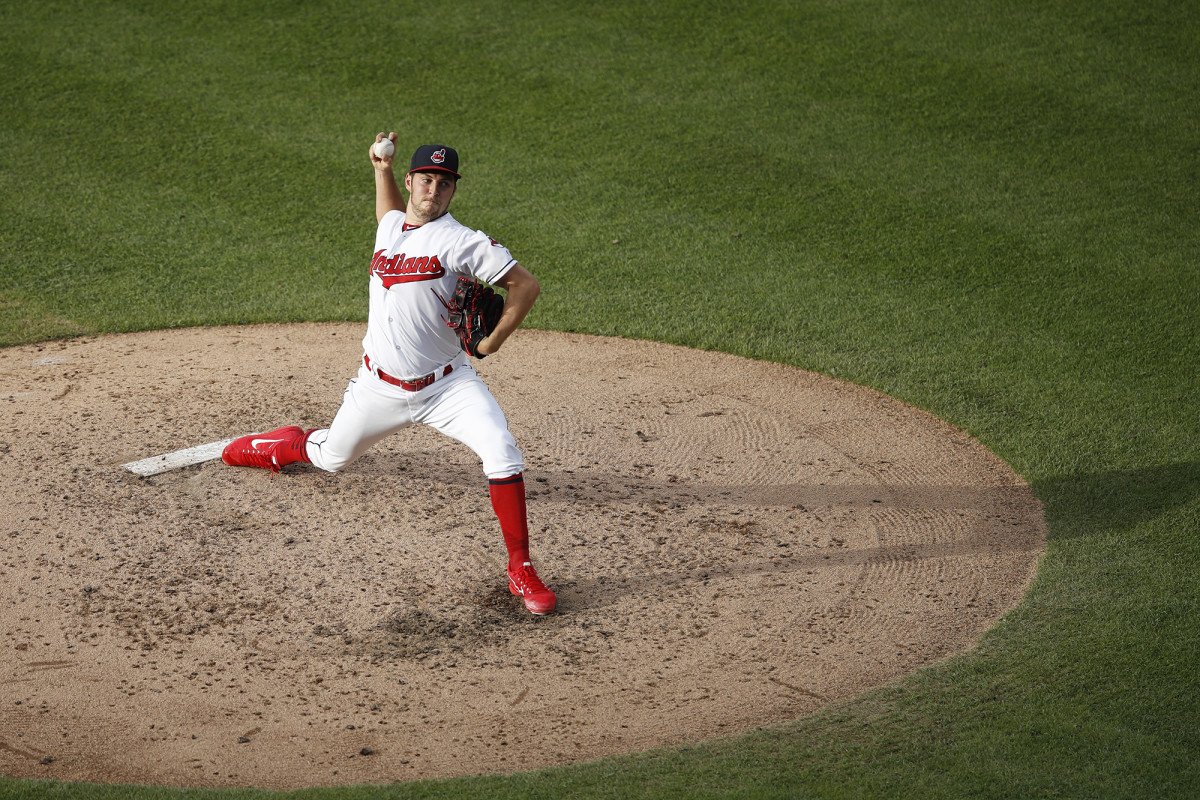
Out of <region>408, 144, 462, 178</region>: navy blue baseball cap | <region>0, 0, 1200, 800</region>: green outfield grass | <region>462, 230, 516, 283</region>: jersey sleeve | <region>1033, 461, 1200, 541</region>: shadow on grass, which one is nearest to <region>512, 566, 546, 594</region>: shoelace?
<region>0, 0, 1200, 800</region>: green outfield grass

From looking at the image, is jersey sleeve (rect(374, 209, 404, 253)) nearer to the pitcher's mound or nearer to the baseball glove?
the baseball glove

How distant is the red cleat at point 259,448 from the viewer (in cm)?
533

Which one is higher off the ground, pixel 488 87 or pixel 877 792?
pixel 488 87

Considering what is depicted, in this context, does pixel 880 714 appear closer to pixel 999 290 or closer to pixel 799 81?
pixel 999 290

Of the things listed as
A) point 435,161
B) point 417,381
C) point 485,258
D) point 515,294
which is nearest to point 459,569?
point 417,381

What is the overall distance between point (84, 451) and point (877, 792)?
14.1 feet

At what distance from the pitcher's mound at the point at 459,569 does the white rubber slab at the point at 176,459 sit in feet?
0.20

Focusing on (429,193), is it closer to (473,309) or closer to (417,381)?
(473,309)

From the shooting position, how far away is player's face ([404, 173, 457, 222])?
4457mm

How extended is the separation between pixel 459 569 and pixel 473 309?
1.17 meters

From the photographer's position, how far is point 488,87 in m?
10.2

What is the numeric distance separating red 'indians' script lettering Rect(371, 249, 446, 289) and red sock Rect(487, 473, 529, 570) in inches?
34.6

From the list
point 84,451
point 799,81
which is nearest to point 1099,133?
point 799,81

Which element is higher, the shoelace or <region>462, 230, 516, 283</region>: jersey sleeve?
<region>462, 230, 516, 283</region>: jersey sleeve
